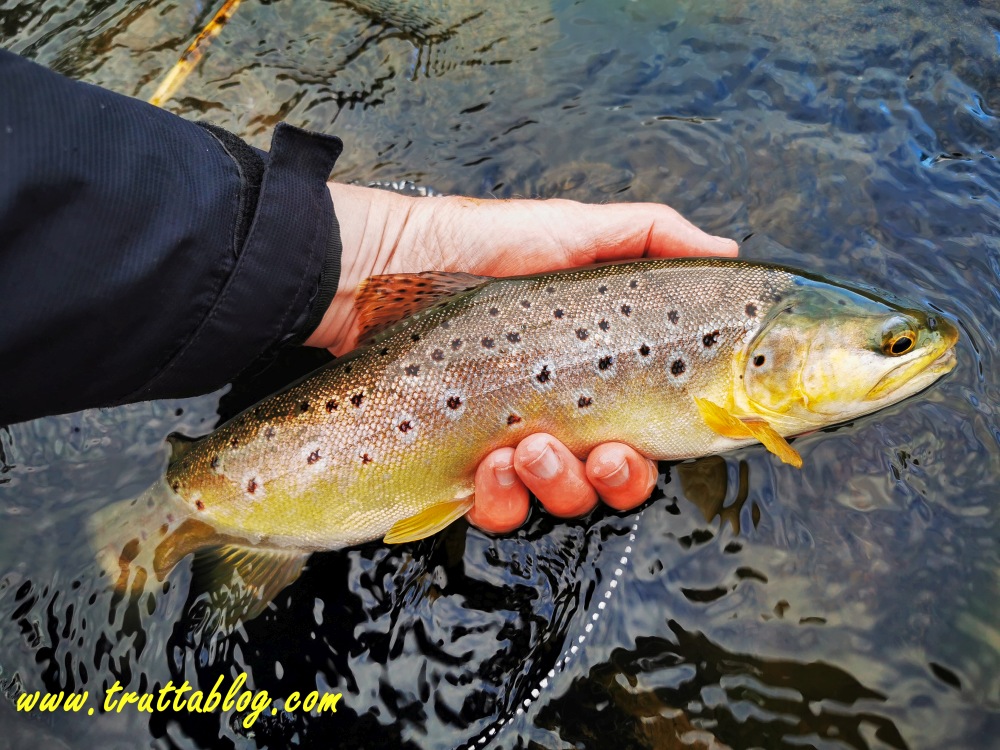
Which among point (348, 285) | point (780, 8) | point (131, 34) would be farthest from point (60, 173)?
point (780, 8)

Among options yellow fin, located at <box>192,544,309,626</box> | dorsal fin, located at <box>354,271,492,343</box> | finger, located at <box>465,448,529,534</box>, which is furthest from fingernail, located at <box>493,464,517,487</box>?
yellow fin, located at <box>192,544,309,626</box>

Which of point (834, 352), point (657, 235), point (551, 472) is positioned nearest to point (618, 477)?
point (551, 472)

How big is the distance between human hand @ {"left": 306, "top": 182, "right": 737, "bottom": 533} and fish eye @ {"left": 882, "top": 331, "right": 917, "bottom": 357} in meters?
0.72

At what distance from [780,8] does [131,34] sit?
146 inches

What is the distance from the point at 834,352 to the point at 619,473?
842 mm

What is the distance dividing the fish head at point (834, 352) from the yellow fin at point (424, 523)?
1.10 meters

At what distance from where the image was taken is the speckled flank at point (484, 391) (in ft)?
8.25

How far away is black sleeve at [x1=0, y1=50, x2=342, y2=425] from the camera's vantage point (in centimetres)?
195

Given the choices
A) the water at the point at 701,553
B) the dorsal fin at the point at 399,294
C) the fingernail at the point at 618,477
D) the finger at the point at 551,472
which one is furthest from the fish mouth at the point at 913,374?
the dorsal fin at the point at 399,294

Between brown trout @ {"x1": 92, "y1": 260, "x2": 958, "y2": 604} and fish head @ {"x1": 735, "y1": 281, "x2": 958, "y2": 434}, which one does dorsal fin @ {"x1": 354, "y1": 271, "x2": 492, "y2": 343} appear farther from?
fish head @ {"x1": 735, "y1": 281, "x2": 958, "y2": 434}

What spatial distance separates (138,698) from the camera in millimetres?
2604

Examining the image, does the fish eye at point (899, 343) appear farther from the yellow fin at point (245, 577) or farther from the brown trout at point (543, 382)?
the yellow fin at point (245, 577)

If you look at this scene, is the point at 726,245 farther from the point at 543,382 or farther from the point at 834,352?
the point at 543,382

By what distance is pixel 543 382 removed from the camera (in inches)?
99.2
